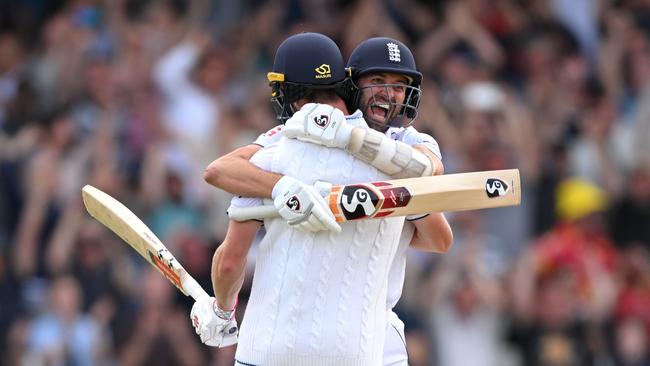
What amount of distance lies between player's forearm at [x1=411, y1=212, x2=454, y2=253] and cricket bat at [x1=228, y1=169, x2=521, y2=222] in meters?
0.31

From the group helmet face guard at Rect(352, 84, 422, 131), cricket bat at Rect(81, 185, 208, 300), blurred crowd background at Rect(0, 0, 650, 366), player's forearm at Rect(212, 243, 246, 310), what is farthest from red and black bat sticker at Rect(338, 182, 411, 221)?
blurred crowd background at Rect(0, 0, 650, 366)

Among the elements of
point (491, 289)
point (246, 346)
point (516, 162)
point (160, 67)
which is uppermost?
point (160, 67)

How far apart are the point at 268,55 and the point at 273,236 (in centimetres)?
663

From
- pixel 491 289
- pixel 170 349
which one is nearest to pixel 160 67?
pixel 170 349

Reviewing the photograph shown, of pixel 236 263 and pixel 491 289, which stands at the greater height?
pixel 491 289

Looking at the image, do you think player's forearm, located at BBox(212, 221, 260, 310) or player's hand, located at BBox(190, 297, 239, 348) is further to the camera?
player's hand, located at BBox(190, 297, 239, 348)

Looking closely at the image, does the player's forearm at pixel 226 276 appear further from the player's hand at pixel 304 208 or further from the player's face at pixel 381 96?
the player's face at pixel 381 96

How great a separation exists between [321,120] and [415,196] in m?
0.43

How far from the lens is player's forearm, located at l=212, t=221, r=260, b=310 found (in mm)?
5301

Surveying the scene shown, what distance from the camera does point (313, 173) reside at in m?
5.17

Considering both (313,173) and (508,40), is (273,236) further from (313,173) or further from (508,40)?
(508,40)

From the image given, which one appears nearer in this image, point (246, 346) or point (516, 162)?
point (246, 346)

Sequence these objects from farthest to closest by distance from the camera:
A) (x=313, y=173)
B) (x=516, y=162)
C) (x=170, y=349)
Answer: (x=516, y=162)
(x=170, y=349)
(x=313, y=173)

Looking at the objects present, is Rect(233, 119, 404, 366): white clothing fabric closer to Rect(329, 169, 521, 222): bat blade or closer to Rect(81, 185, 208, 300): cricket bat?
Rect(329, 169, 521, 222): bat blade
